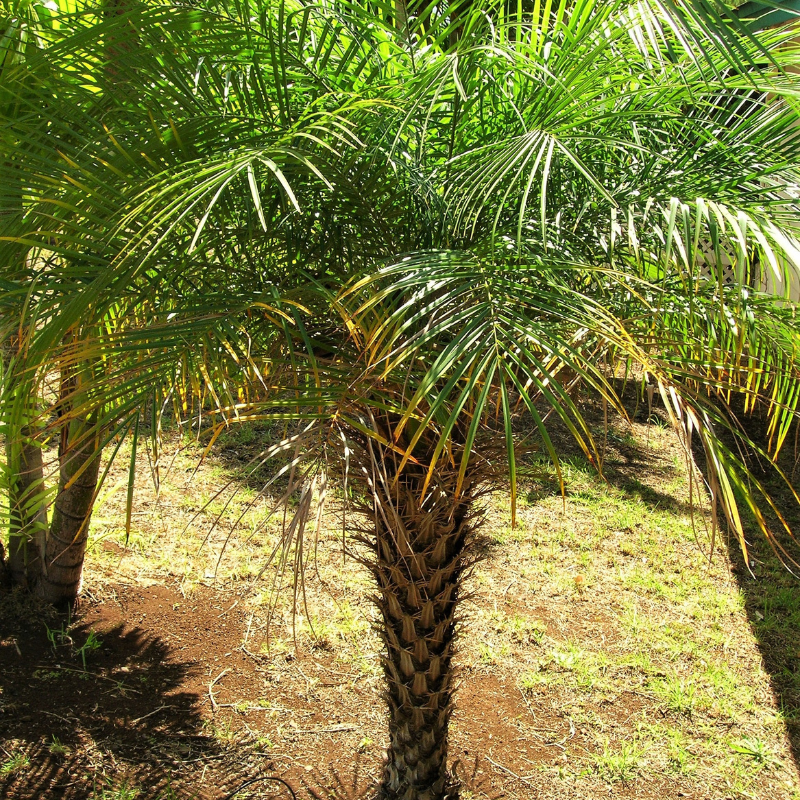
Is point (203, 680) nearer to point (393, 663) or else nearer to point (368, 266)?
point (393, 663)

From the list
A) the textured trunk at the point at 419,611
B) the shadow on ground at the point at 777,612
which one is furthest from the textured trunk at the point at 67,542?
the shadow on ground at the point at 777,612

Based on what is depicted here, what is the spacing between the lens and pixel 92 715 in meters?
2.65

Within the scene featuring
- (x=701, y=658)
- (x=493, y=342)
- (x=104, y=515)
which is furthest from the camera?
(x=104, y=515)

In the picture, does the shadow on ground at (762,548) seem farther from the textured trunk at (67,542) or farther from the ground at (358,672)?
the textured trunk at (67,542)

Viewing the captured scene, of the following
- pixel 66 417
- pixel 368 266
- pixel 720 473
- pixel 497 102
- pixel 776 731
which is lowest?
pixel 776 731

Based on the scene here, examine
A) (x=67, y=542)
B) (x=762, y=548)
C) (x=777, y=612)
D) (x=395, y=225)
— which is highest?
(x=395, y=225)

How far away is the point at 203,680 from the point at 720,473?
2.26 m

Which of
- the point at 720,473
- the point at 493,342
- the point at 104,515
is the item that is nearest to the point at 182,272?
the point at 493,342

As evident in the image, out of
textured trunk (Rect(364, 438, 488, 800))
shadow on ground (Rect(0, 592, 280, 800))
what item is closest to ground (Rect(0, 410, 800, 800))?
shadow on ground (Rect(0, 592, 280, 800))

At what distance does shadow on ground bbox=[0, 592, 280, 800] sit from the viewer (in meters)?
2.40

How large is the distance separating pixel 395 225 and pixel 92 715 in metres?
2.00

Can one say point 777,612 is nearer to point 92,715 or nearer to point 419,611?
point 419,611

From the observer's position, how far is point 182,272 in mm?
1651

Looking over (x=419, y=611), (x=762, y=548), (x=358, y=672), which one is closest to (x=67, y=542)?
(x=358, y=672)
